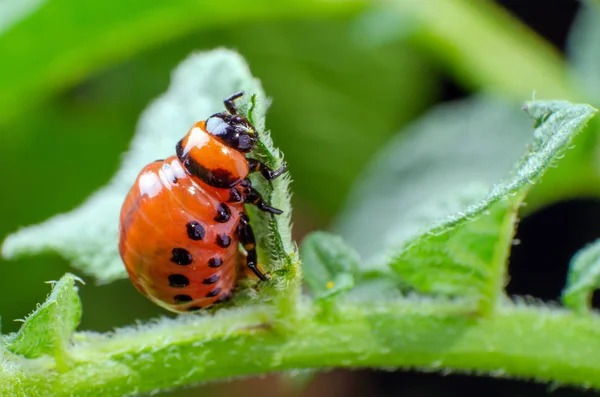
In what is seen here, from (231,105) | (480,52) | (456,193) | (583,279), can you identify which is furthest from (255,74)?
(583,279)

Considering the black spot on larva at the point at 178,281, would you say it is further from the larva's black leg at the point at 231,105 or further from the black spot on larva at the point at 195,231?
the larva's black leg at the point at 231,105

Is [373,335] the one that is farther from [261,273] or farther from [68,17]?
[68,17]

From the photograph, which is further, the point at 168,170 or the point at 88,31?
the point at 88,31

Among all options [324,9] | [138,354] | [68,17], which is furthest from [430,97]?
[138,354]

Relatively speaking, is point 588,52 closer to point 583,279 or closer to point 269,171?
point 583,279

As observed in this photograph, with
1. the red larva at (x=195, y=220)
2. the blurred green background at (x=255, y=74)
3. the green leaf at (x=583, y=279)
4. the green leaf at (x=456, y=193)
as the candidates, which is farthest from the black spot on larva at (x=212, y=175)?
the blurred green background at (x=255, y=74)

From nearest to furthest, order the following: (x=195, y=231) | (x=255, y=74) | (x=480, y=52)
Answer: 1. (x=195, y=231)
2. (x=480, y=52)
3. (x=255, y=74)

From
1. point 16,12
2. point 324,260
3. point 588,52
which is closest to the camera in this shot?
point 324,260
